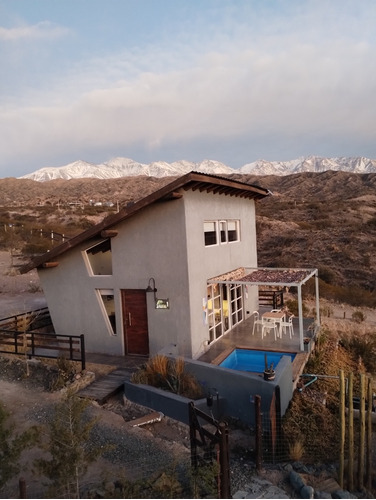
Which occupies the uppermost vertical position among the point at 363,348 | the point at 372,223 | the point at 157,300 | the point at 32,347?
the point at 372,223

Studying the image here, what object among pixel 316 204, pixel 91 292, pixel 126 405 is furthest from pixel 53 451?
pixel 316 204

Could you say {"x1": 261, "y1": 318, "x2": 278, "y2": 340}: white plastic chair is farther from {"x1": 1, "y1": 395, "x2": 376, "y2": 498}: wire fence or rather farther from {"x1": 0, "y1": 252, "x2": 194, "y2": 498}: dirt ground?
{"x1": 0, "y1": 252, "x2": 194, "y2": 498}: dirt ground

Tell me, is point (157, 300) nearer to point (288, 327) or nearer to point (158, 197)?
point (158, 197)

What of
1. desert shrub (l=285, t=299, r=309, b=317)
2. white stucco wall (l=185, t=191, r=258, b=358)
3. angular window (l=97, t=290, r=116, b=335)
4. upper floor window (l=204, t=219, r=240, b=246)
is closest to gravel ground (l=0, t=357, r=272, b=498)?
angular window (l=97, t=290, r=116, b=335)

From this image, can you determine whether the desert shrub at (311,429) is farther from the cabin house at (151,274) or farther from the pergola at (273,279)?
A: the cabin house at (151,274)

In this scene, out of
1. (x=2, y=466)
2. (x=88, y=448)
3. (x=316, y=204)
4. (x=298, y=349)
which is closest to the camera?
(x=2, y=466)

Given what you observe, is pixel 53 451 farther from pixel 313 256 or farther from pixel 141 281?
pixel 313 256

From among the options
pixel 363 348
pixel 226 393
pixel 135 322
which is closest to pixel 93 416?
pixel 226 393
